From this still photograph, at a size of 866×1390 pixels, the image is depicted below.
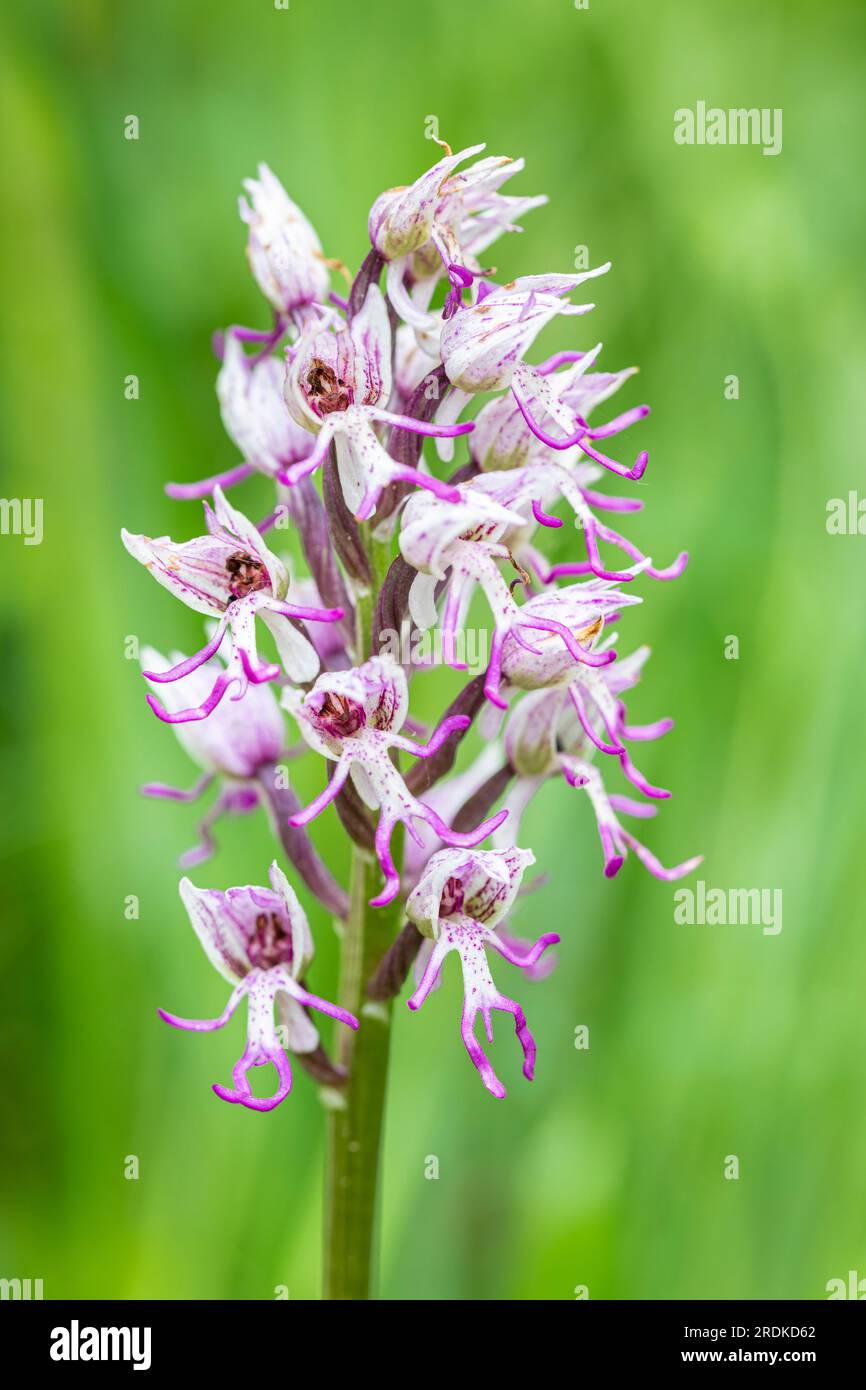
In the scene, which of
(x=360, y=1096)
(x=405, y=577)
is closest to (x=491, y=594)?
(x=405, y=577)

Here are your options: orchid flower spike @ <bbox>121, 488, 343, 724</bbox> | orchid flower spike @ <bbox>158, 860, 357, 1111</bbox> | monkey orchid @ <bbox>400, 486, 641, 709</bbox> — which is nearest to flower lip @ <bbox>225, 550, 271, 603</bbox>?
orchid flower spike @ <bbox>121, 488, 343, 724</bbox>

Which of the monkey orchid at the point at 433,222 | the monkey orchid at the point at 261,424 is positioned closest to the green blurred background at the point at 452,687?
the monkey orchid at the point at 261,424

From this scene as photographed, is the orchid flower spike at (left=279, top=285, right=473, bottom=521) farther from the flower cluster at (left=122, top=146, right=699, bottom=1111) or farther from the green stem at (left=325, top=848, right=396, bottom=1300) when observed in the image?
the green stem at (left=325, top=848, right=396, bottom=1300)

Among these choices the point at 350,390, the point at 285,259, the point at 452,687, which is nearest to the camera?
the point at 350,390

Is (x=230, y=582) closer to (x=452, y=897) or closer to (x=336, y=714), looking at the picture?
(x=336, y=714)
